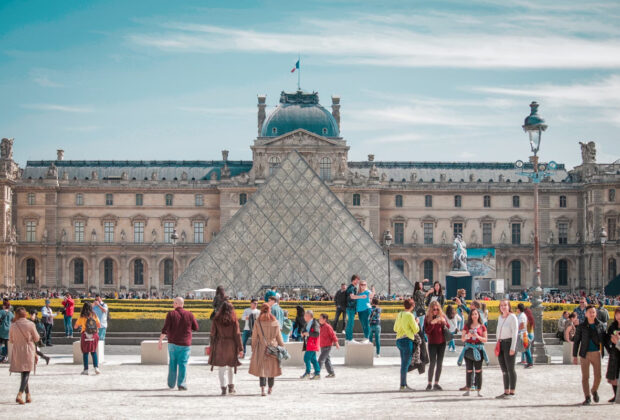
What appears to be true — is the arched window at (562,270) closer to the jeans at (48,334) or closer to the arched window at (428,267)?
the arched window at (428,267)

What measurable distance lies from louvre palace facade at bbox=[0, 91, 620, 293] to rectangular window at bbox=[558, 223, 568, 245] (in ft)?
0.22

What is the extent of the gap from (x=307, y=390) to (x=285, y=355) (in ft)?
3.12

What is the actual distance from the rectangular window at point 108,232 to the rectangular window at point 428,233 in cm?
2123

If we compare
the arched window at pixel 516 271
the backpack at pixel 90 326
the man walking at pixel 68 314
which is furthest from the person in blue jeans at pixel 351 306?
the arched window at pixel 516 271

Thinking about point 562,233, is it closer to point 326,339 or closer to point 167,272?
point 167,272

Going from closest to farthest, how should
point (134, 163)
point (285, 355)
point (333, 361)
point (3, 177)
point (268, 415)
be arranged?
point (268, 415) → point (285, 355) → point (333, 361) → point (3, 177) → point (134, 163)

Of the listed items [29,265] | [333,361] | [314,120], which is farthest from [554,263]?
[333,361]

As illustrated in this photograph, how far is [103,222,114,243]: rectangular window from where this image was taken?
229 ft

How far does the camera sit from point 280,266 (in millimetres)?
43625

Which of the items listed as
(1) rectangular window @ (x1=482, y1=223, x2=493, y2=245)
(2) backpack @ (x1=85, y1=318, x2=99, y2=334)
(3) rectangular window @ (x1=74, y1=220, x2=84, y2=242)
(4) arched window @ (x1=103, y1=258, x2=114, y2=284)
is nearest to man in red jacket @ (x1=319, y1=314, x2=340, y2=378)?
(2) backpack @ (x1=85, y1=318, x2=99, y2=334)

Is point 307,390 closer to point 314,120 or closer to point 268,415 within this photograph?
point 268,415

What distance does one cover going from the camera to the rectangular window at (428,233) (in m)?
70.6

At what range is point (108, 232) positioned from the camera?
7012 centimetres

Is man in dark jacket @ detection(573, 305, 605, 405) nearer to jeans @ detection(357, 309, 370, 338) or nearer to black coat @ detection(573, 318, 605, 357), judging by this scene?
black coat @ detection(573, 318, 605, 357)
